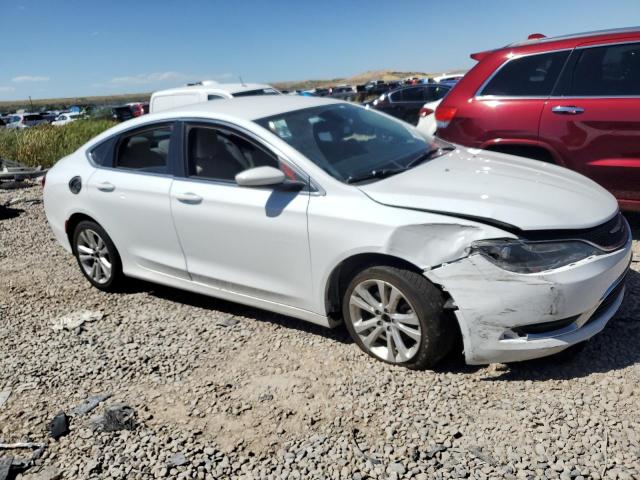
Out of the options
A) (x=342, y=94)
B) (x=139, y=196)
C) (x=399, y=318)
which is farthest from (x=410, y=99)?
(x=342, y=94)

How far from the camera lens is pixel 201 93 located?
35.7ft

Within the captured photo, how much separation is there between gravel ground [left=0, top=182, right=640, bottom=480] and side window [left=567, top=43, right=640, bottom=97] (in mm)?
1587

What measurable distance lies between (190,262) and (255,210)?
848 millimetres

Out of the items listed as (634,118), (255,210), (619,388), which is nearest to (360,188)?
(255,210)

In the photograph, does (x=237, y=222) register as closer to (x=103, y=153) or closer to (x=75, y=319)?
(x=103, y=153)

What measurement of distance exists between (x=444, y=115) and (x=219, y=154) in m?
2.70

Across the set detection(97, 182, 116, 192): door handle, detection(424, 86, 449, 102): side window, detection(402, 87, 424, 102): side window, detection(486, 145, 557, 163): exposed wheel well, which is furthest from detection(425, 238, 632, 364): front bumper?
detection(402, 87, 424, 102): side window

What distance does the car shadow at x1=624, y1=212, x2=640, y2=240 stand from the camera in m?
5.39

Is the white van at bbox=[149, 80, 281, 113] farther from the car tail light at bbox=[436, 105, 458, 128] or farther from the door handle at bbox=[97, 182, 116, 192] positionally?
the door handle at bbox=[97, 182, 116, 192]

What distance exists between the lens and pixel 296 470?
279 centimetres

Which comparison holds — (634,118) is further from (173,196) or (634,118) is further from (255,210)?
(173,196)

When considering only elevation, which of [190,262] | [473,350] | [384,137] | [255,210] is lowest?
[473,350]

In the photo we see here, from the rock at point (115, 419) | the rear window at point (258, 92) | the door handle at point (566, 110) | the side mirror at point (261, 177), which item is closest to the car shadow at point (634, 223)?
the door handle at point (566, 110)

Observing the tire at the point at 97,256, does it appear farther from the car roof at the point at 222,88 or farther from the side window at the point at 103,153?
the car roof at the point at 222,88
